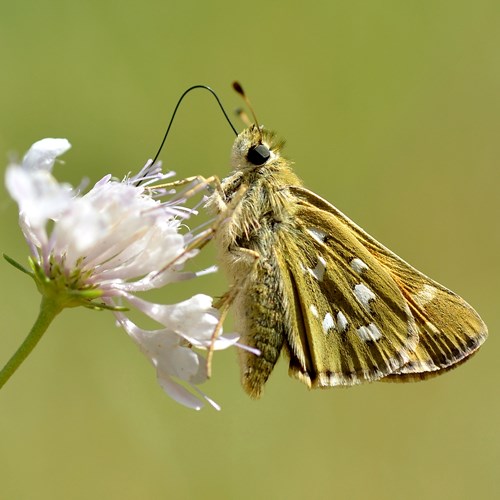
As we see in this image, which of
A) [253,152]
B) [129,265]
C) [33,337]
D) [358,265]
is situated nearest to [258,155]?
[253,152]

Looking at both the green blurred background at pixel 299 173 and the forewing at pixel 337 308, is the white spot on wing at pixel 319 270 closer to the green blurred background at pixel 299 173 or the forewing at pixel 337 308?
the forewing at pixel 337 308

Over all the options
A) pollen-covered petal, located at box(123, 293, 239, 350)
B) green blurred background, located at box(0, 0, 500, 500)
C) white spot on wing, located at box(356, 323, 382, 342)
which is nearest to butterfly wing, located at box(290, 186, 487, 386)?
white spot on wing, located at box(356, 323, 382, 342)

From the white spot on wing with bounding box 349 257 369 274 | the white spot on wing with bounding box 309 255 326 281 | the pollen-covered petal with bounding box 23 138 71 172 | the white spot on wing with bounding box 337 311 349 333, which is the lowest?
the white spot on wing with bounding box 337 311 349 333

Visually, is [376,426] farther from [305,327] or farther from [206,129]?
[305,327]

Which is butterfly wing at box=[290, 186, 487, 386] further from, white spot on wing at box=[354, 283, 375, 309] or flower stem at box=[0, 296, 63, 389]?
flower stem at box=[0, 296, 63, 389]

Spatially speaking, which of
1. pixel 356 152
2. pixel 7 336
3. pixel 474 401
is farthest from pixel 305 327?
pixel 356 152

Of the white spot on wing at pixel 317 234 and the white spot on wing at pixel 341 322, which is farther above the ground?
the white spot on wing at pixel 317 234

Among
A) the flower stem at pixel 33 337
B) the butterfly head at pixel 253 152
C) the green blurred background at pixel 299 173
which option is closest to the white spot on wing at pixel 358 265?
the butterfly head at pixel 253 152
